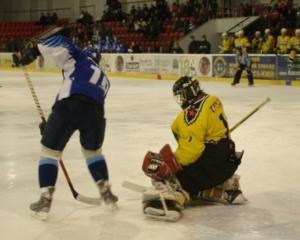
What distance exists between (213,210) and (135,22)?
20773 mm

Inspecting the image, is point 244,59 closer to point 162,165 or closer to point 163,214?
point 162,165

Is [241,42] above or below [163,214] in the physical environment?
above

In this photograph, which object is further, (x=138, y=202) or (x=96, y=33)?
(x=96, y=33)

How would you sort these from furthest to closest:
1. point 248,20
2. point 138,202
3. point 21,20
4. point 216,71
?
point 21,20, point 248,20, point 216,71, point 138,202

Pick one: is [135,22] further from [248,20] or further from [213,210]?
[213,210]

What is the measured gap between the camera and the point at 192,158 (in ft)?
13.2

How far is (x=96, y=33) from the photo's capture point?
24.5 metres

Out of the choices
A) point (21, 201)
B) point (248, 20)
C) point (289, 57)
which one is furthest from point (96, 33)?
point (21, 201)

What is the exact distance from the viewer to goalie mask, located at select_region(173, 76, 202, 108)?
4.07m

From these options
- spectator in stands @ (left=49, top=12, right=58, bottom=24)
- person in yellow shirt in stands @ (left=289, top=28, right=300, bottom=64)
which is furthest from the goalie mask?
spectator in stands @ (left=49, top=12, right=58, bottom=24)

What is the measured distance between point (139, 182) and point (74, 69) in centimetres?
141

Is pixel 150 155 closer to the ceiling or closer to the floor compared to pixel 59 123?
closer to the floor


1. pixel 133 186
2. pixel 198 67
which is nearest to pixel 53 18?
pixel 198 67

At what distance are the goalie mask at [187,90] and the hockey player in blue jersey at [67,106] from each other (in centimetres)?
50
